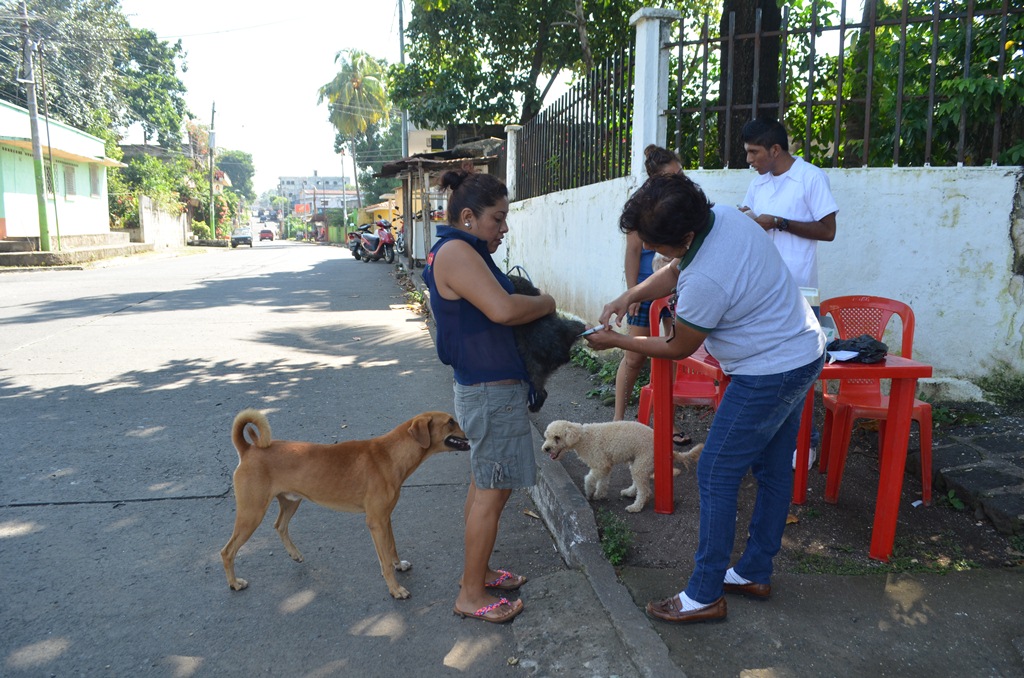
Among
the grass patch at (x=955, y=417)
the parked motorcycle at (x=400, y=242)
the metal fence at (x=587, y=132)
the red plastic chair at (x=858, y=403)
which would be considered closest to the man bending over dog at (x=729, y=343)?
the red plastic chair at (x=858, y=403)

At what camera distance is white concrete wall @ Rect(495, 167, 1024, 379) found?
17.3ft

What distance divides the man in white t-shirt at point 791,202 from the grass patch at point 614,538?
4.07 feet

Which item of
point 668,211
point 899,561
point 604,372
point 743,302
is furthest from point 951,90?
point 668,211

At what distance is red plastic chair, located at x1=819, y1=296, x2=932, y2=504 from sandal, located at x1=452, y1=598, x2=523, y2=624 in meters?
1.97

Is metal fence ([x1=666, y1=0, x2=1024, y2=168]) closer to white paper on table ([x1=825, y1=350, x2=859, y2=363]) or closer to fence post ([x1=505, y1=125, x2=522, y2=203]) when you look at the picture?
white paper on table ([x1=825, y1=350, x2=859, y2=363])

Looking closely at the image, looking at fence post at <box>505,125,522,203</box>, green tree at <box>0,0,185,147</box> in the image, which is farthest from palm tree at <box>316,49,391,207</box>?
fence post at <box>505,125,522,203</box>

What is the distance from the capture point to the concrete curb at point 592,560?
2.73 m

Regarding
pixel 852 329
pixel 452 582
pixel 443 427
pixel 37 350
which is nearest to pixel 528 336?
pixel 443 427

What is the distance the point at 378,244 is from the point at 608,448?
23172 mm

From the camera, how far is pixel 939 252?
546cm

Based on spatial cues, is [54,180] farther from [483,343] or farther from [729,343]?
[729,343]

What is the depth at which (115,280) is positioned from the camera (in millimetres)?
17578

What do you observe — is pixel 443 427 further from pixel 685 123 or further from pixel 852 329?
pixel 685 123

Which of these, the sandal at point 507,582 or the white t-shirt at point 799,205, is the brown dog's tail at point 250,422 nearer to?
the sandal at point 507,582
